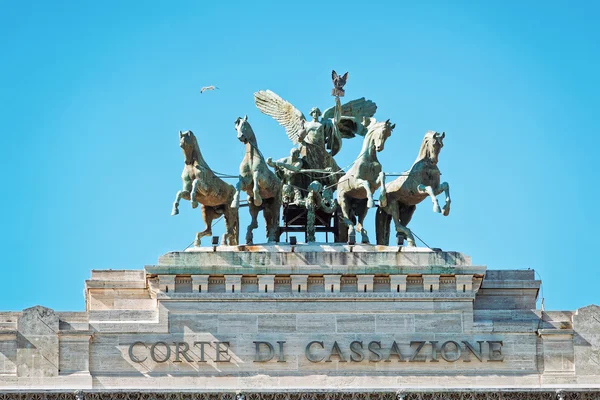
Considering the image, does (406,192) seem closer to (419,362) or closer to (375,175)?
(375,175)

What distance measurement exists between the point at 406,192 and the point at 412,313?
16.0ft

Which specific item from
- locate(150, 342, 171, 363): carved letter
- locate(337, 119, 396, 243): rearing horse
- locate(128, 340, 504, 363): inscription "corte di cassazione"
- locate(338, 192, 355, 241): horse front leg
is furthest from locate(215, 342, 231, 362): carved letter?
locate(338, 192, 355, 241): horse front leg

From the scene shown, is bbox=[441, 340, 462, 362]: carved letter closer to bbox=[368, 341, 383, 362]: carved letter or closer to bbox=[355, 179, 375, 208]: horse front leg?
bbox=[368, 341, 383, 362]: carved letter

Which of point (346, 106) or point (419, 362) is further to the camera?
point (346, 106)

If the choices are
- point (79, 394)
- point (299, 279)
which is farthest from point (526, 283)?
point (79, 394)

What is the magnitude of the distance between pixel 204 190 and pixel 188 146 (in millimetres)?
1492

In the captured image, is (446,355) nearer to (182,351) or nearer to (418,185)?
(418,185)

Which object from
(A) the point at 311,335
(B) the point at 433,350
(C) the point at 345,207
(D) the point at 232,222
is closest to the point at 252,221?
(D) the point at 232,222

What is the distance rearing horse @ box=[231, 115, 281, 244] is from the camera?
3479 inches

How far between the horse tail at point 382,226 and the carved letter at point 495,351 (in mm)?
6187

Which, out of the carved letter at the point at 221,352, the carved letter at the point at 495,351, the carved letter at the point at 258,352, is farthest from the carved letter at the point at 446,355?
the carved letter at the point at 221,352

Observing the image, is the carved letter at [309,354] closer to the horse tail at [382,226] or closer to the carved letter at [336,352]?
the carved letter at [336,352]

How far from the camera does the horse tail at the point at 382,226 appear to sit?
89875 millimetres

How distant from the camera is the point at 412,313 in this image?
281ft
